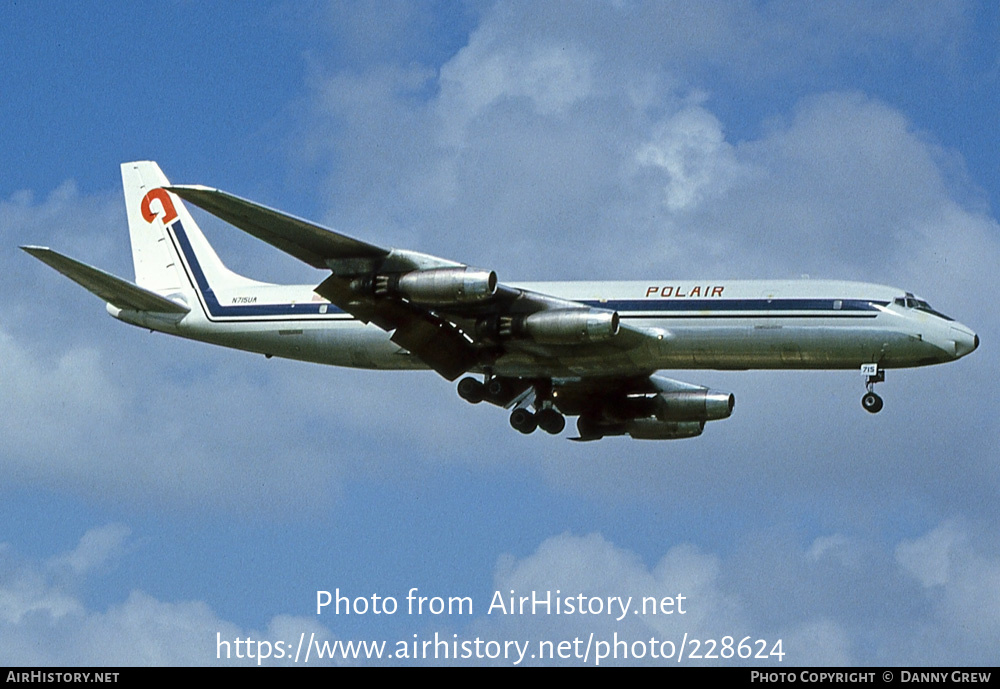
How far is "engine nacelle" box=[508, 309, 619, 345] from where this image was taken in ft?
159

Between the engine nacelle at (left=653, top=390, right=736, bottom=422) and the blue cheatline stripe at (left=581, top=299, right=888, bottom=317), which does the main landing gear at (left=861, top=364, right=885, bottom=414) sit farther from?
the engine nacelle at (left=653, top=390, right=736, bottom=422)

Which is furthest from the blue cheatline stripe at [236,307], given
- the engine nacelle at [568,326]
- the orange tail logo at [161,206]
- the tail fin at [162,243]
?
the engine nacelle at [568,326]

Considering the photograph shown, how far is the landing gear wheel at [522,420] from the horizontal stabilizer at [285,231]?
28.1ft

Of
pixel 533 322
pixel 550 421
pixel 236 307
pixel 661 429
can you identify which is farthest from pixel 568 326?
pixel 236 307

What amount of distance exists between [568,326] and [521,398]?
7180mm

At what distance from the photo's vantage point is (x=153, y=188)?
61.8 metres

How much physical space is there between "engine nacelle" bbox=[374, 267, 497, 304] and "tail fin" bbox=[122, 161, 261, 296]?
1094cm

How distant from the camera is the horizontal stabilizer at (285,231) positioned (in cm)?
4556

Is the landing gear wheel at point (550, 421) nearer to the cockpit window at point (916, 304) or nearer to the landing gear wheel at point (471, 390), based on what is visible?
the landing gear wheel at point (471, 390)

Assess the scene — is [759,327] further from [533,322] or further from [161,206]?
[161,206]

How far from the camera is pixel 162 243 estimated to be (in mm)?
60469

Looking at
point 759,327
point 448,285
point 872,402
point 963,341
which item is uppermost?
point 448,285

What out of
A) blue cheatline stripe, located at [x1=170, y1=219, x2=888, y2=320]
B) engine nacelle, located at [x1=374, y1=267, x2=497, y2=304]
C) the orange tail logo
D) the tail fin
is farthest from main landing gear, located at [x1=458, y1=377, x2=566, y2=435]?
the orange tail logo

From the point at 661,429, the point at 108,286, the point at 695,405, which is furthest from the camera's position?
the point at 661,429
